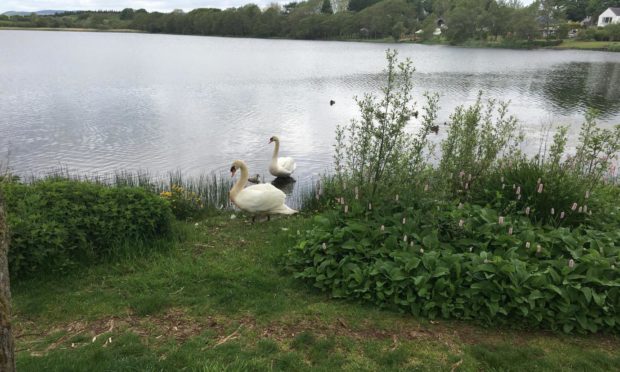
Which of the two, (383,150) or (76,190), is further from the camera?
(383,150)

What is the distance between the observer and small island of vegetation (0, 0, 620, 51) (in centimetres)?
9688

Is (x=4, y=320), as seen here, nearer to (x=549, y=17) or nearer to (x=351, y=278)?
(x=351, y=278)

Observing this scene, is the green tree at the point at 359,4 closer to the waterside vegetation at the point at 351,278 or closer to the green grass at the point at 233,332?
the waterside vegetation at the point at 351,278

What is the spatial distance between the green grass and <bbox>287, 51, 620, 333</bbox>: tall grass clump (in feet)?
0.74

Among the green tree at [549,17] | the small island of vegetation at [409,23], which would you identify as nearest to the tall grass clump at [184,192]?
the small island of vegetation at [409,23]

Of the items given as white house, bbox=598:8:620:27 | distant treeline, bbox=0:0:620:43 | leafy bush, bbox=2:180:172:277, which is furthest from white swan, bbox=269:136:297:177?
white house, bbox=598:8:620:27

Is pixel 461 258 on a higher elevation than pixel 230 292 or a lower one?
higher

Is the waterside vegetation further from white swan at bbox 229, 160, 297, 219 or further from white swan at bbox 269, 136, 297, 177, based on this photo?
white swan at bbox 269, 136, 297, 177

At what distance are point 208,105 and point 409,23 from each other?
331 feet

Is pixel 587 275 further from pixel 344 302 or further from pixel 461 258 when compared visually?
pixel 344 302

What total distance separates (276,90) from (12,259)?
27939 millimetres

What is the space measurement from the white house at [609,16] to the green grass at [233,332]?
13055 cm

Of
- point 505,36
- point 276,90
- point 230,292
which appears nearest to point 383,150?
point 230,292

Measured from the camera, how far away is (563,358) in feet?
14.9
